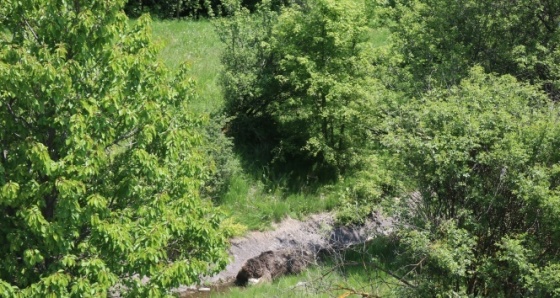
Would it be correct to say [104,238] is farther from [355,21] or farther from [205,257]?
[355,21]

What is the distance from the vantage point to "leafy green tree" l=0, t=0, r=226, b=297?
10242 millimetres

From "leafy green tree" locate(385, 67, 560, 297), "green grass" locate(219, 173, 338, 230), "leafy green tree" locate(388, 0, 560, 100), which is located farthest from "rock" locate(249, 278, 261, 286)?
"leafy green tree" locate(385, 67, 560, 297)

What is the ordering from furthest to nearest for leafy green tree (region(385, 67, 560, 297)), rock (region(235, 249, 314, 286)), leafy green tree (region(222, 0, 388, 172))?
leafy green tree (region(222, 0, 388, 172)) < rock (region(235, 249, 314, 286)) < leafy green tree (region(385, 67, 560, 297))

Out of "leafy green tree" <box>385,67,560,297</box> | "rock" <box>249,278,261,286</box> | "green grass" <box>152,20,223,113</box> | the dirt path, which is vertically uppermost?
"leafy green tree" <box>385,67,560,297</box>

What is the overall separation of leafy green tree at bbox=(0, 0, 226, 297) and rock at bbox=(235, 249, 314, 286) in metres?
5.60

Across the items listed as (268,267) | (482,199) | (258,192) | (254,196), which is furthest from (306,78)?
(482,199)

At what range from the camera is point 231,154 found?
67.3ft

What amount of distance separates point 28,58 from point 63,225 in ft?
7.31

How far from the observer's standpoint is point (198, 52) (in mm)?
26938

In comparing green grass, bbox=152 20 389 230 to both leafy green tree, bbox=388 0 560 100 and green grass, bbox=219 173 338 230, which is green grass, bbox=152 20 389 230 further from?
leafy green tree, bbox=388 0 560 100

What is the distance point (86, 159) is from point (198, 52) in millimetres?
16751

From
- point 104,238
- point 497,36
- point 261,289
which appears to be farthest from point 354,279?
point 497,36

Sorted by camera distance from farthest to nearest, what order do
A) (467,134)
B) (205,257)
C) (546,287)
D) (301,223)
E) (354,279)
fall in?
1. (301,223)
2. (354,279)
3. (205,257)
4. (467,134)
5. (546,287)

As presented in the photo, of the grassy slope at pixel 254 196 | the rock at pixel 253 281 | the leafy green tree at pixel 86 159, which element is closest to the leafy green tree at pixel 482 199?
the leafy green tree at pixel 86 159
